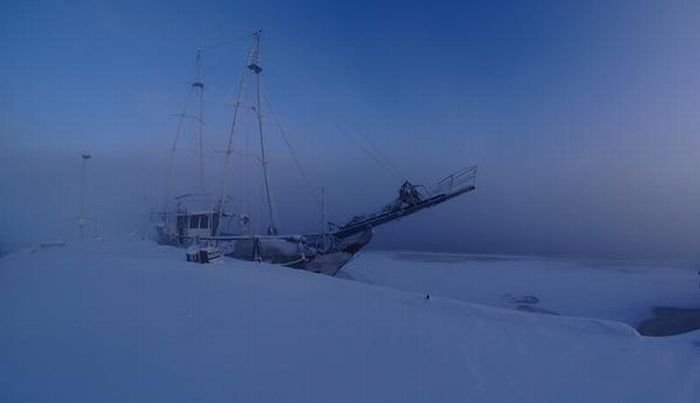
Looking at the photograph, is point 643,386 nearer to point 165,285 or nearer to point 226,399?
point 226,399

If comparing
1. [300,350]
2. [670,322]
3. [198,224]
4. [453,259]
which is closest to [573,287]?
[670,322]

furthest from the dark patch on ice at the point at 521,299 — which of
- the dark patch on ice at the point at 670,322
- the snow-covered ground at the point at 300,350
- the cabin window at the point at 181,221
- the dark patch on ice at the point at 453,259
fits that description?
the dark patch on ice at the point at 453,259

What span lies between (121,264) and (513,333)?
12.5 m

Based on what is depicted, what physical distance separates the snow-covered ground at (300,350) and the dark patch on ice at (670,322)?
1385cm

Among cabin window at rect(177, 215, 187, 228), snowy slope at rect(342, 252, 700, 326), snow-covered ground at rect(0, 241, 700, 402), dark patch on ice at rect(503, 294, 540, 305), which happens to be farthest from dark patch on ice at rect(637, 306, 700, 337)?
cabin window at rect(177, 215, 187, 228)

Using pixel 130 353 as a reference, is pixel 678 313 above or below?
below

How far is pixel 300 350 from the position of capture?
5789mm

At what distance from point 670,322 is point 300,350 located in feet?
79.6

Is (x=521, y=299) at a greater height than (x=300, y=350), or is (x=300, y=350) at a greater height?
(x=300, y=350)

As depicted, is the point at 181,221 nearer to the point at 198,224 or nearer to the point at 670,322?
the point at 198,224

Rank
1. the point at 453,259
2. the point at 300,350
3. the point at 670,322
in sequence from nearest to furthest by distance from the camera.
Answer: the point at 300,350 → the point at 670,322 → the point at 453,259

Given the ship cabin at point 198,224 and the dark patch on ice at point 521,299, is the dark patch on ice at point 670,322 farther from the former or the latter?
the ship cabin at point 198,224

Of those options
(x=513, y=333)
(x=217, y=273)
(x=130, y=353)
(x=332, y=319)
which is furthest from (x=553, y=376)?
(x=217, y=273)

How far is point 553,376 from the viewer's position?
215 inches
